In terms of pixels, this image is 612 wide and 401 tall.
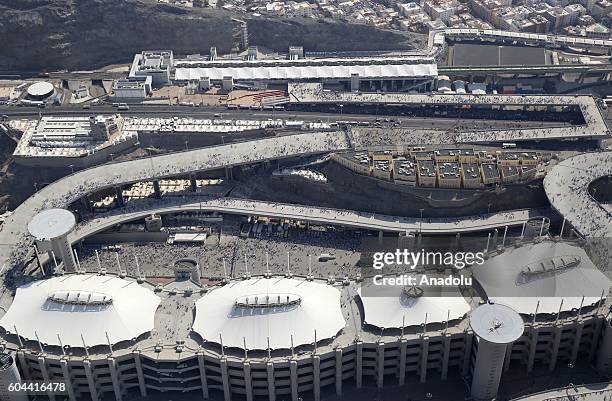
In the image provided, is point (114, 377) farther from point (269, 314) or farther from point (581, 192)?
point (581, 192)

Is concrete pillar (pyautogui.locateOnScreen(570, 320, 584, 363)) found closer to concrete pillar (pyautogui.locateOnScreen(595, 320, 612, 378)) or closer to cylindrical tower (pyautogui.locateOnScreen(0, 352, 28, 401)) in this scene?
concrete pillar (pyautogui.locateOnScreen(595, 320, 612, 378))

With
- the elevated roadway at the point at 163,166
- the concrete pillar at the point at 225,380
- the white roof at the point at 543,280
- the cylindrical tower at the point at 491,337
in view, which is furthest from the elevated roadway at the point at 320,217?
→ the concrete pillar at the point at 225,380

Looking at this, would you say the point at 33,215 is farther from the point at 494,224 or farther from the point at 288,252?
the point at 494,224

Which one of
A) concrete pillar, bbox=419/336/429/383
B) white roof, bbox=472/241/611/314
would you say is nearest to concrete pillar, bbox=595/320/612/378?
white roof, bbox=472/241/611/314

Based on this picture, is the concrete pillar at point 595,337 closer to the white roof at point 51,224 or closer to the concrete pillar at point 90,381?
the concrete pillar at point 90,381


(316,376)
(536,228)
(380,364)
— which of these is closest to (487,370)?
(380,364)

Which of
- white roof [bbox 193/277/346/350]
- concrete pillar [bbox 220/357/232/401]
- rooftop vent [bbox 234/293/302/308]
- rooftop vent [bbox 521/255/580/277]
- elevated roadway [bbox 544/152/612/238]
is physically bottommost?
concrete pillar [bbox 220/357/232/401]
